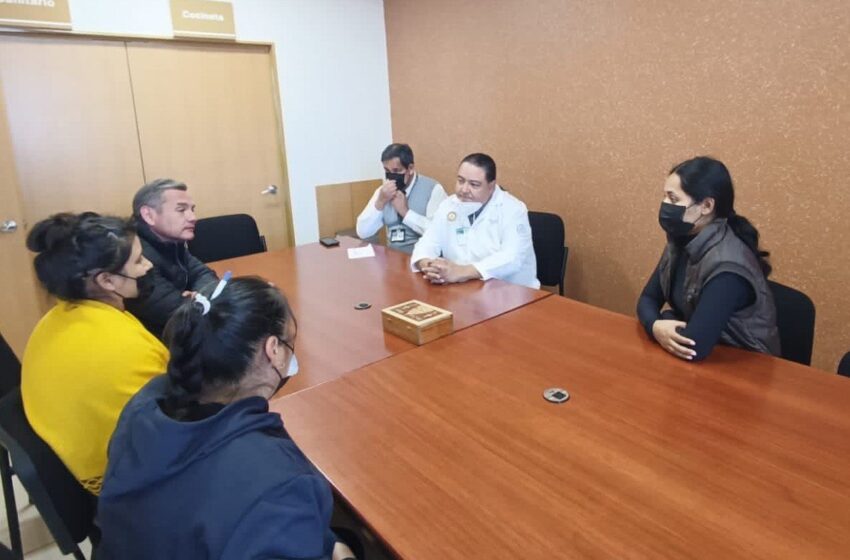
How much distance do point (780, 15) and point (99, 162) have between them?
12.0 feet

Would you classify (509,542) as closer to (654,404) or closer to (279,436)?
(279,436)

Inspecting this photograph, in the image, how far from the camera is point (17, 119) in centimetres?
307

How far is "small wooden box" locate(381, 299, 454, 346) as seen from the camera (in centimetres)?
170

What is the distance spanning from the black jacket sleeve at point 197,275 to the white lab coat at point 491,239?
0.93 meters

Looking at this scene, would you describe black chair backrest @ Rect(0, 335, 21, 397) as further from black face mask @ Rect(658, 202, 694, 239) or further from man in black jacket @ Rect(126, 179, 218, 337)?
black face mask @ Rect(658, 202, 694, 239)

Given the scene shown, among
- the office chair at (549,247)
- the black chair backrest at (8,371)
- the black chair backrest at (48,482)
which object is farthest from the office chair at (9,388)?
the office chair at (549,247)

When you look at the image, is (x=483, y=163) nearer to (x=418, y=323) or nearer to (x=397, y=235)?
(x=397, y=235)

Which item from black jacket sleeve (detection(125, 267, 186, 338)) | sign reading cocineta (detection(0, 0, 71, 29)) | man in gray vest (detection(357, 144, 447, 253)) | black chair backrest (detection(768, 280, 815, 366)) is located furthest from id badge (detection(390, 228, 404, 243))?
sign reading cocineta (detection(0, 0, 71, 29))

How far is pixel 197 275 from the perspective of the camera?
8.17 feet

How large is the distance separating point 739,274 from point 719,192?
28 cm

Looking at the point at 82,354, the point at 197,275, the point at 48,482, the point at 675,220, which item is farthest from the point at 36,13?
the point at 675,220

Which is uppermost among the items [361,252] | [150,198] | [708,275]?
[150,198]

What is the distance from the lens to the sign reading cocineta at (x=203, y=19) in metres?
3.45

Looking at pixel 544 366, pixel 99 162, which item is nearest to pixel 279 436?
pixel 544 366
